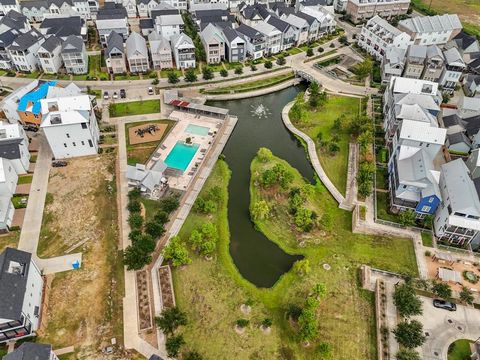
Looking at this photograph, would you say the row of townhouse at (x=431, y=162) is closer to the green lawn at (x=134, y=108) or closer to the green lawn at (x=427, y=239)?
the green lawn at (x=427, y=239)

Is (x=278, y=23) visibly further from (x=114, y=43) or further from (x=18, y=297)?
(x=18, y=297)

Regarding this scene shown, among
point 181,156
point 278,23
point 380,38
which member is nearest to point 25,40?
point 181,156

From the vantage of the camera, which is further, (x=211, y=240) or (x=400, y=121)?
(x=400, y=121)

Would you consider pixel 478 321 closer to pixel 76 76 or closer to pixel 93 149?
pixel 93 149

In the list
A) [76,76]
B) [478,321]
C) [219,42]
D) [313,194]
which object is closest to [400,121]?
[313,194]

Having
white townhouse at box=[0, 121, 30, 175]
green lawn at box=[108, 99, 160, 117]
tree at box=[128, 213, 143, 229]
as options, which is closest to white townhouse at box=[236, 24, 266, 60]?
green lawn at box=[108, 99, 160, 117]

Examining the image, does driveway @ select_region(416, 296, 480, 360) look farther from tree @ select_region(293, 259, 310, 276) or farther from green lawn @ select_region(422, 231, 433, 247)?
tree @ select_region(293, 259, 310, 276)
